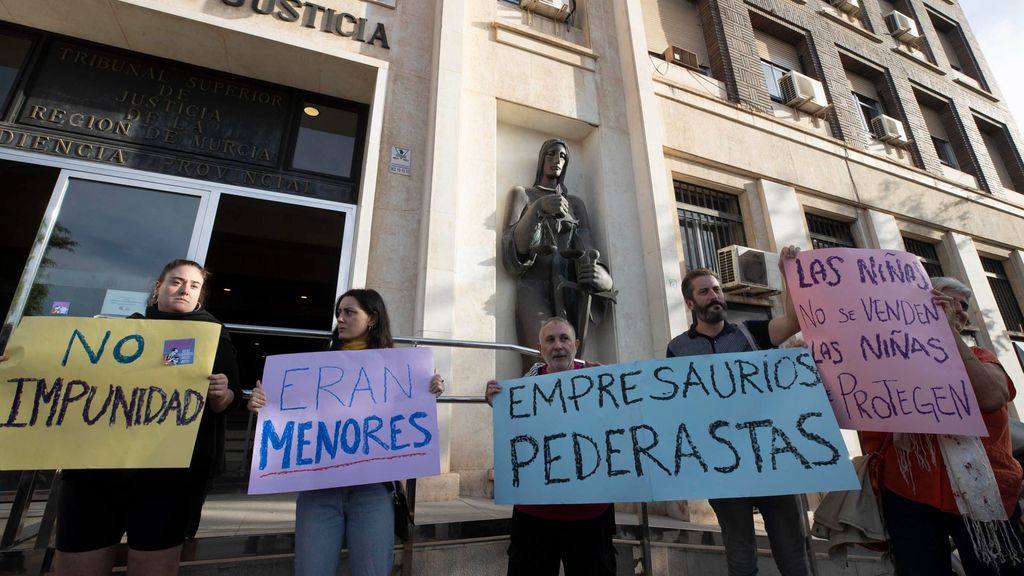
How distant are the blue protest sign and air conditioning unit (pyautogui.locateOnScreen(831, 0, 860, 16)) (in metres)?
12.9

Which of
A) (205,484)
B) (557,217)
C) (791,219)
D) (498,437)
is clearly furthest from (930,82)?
(205,484)

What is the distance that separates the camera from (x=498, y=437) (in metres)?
2.08

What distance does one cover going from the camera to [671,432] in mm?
1916

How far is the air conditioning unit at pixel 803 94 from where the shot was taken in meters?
8.54

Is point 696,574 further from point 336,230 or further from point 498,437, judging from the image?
point 336,230

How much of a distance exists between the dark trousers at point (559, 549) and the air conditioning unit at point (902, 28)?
1509 centimetres

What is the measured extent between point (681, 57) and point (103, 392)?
8.70 meters

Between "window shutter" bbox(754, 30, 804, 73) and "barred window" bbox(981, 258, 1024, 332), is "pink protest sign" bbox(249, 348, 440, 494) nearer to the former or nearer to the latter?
"window shutter" bbox(754, 30, 804, 73)

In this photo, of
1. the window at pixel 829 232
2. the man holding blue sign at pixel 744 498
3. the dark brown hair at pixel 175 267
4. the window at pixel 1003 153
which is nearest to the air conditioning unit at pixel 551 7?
the window at pixel 829 232

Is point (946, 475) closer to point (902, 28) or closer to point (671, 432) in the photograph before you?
point (671, 432)

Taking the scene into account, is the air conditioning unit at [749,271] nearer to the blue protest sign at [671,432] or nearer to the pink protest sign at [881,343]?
the pink protest sign at [881,343]

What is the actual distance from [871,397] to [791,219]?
6230mm

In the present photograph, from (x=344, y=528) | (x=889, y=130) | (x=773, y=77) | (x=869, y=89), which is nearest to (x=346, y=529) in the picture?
(x=344, y=528)

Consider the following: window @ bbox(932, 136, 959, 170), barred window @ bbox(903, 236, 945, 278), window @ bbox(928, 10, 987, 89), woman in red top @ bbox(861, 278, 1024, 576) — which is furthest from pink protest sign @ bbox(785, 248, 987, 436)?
window @ bbox(928, 10, 987, 89)
